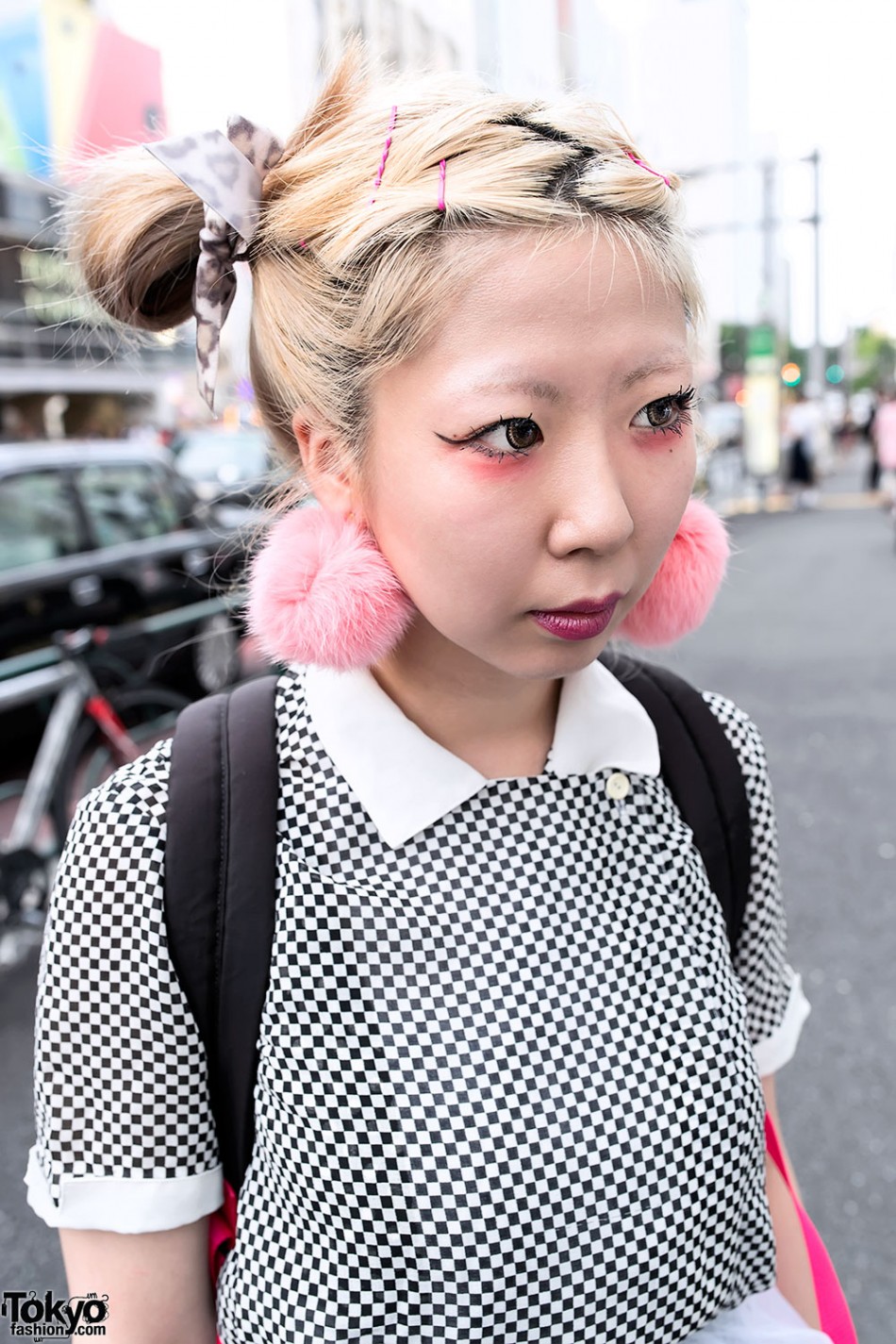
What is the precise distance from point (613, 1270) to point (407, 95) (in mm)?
1088

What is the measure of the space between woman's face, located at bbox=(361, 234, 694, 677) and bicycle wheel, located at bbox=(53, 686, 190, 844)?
2940 millimetres

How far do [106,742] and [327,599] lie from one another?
342 centimetres

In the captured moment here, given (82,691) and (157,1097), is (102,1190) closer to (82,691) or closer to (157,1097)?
(157,1097)

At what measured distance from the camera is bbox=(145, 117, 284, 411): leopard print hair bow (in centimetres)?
102

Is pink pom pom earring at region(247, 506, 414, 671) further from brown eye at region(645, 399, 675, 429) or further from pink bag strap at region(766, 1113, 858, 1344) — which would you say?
pink bag strap at region(766, 1113, 858, 1344)

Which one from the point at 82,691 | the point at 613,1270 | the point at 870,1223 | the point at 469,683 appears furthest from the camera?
the point at 82,691

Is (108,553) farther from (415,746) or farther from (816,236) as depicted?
(816,236)

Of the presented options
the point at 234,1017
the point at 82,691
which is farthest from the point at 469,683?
the point at 82,691

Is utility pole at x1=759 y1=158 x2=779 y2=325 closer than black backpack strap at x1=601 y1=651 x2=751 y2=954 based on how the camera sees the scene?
No

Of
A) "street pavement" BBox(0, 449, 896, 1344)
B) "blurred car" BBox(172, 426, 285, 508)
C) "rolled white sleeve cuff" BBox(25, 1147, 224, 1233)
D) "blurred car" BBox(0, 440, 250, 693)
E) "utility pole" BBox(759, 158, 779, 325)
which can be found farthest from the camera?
"utility pole" BBox(759, 158, 779, 325)

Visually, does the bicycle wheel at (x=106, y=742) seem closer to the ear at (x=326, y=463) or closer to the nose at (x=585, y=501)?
the ear at (x=326, y=463)

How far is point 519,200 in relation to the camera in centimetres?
89

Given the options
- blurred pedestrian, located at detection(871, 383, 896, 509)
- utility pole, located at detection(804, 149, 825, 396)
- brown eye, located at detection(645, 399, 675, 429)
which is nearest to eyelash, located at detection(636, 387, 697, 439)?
brown eye, located at detection(645, 399, 675, 429)

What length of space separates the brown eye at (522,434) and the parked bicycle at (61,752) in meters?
2.99
